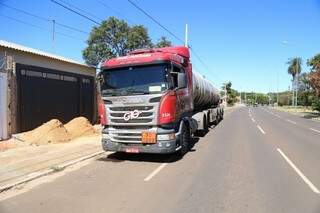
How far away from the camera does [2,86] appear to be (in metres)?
16.5

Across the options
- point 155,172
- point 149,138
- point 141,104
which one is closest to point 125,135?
point 149,138

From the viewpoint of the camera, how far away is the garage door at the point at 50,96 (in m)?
18.0

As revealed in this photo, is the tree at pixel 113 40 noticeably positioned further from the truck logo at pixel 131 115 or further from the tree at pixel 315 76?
the truck logo at pixel 131 115

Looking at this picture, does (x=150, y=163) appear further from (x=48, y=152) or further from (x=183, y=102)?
(x=48, y=152)

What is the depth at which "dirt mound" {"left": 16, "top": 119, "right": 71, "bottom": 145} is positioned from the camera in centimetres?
1675

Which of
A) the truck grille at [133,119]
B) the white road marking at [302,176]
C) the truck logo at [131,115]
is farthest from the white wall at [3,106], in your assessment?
the white road marking at [302,176]

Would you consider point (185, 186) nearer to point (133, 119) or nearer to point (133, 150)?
point (133, 150)

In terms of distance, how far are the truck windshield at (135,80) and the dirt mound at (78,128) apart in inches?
252

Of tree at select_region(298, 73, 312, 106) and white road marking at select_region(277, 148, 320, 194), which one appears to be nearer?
white road marking at select_region(277, 148, 320, 194)

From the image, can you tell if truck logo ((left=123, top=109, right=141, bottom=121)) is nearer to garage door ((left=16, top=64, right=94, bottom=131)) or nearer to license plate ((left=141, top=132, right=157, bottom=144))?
license plate ((left=141, top=132, right=157, bottom=144))

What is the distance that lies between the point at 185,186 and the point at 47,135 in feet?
30.3

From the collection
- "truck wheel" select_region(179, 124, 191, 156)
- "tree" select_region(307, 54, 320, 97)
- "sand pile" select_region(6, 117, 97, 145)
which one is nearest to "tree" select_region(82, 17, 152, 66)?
"tree" select_region(307, 54, 320, 97)

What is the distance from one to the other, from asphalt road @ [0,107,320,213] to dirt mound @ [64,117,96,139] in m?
5.76

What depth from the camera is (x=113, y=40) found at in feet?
146
